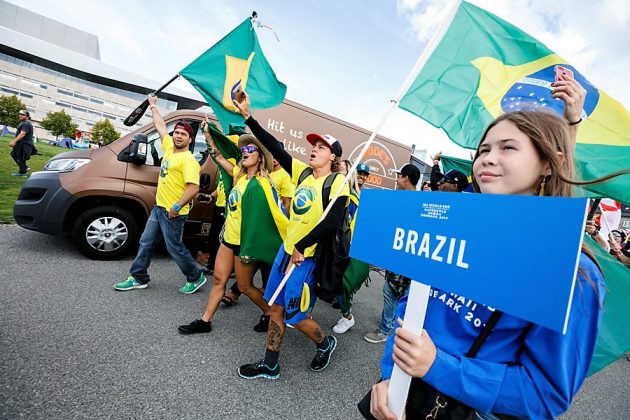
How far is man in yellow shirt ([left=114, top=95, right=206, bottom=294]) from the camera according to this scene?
140 inches

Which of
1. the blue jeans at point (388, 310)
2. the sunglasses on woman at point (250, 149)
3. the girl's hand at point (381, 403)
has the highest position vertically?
the sunglasses on woman at point (250, 149)

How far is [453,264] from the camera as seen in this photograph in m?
0.80

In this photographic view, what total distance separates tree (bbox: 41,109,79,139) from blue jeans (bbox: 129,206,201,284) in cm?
5139

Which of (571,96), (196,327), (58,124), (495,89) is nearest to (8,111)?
(58,124)

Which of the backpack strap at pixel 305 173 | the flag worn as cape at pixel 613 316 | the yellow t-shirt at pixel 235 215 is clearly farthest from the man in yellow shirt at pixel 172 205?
the flag worn as cape at pixel 613 316

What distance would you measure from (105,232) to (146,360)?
8.88 feet

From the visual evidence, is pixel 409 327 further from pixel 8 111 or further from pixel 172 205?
pixel 8 111

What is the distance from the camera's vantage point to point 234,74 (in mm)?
3787

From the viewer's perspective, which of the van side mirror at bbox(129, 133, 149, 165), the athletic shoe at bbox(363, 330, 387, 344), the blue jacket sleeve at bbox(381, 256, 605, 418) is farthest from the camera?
the van side mirror at bbox(129, 133, 149, 165)

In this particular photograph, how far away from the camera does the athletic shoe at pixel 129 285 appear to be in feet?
11.8

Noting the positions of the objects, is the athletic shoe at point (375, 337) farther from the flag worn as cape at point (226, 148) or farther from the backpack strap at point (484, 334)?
the backpack strap at point (484, 334)

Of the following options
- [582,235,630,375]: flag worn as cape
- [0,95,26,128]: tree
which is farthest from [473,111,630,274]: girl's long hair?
[0,95,26,128]: tree

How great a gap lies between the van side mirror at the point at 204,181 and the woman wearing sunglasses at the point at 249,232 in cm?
172

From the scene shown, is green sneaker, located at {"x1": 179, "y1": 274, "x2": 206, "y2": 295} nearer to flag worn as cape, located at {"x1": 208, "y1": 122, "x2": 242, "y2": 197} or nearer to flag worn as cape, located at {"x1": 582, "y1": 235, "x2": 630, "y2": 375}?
flag worn as cape, located at {"x1": 208, "y1": 122, "x2": 242, "y2": 197}
